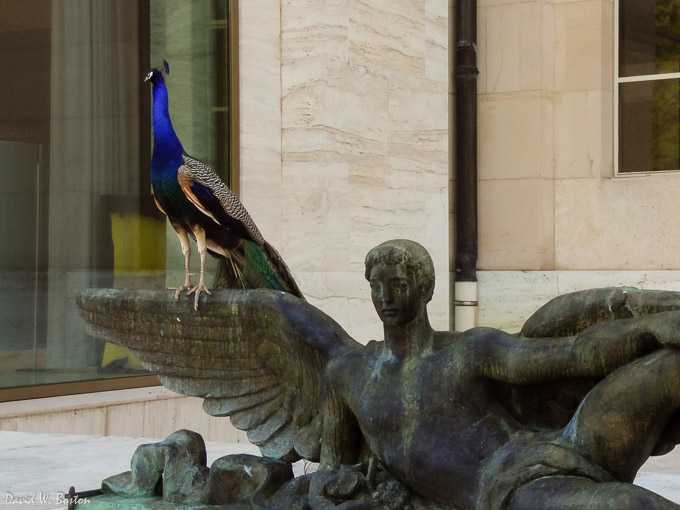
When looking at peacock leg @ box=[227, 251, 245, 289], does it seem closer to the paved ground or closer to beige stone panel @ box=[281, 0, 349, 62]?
the paved ground

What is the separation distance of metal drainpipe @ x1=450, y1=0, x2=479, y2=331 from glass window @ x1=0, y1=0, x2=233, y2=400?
2.59m

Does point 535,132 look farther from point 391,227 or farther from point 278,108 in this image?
point 278,108

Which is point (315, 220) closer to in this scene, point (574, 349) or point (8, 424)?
point (8, 424)

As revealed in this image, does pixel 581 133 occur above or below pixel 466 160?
above

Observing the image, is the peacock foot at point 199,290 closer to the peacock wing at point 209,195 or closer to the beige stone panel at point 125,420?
the peacock wing at point 209,195

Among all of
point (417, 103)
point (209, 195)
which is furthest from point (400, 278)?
point (417, 103)

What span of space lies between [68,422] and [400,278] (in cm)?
433

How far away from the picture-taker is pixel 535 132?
33.4ft

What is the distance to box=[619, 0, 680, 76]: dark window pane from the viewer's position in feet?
33.3

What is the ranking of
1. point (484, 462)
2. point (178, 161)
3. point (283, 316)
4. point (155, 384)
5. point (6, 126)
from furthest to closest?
1. point (155, 384)
2. point (6, 126)
3. point (178, 161)
4. point (283, 316)
5. point (484, 462)

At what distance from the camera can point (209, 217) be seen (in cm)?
423

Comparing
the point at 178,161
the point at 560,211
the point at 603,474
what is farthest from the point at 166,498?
the point at 560,211

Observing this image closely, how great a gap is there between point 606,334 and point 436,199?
641 cm

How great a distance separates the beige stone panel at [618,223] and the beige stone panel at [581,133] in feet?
0.42
